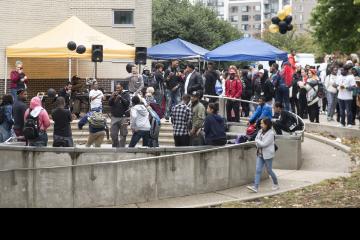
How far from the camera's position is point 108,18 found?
2889 cm

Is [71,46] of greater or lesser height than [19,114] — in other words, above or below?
above

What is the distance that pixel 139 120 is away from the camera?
16.0 meters

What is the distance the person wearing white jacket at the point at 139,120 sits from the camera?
627 inches

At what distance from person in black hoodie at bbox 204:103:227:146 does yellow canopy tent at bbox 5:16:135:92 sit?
32.6 ft

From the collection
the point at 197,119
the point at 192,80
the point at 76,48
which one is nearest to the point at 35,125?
the point at 197,119

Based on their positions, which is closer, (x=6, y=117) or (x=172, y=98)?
(x=6, y=117)

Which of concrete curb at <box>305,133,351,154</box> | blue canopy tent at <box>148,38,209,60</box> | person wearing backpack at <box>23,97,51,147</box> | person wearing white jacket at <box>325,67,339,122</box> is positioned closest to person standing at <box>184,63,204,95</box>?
concrete curb at <box>305,133,351,154</box>

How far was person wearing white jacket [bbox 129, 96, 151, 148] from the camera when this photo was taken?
15.9 meters

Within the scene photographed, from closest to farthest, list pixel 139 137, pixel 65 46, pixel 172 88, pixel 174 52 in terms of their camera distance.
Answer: pixel 139 137 → pixel 172 88 → pixel 65 46 → pixel 174 52

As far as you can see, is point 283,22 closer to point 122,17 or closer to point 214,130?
point 214,130

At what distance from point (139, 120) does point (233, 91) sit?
5.04m
